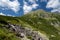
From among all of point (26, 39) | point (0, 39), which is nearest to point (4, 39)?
point (0, 39)

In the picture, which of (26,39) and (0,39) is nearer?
(0,39)

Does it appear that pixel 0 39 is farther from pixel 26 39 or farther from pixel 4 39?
pixel 26 39

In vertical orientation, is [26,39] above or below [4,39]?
above

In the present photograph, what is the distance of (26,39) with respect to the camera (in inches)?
7810

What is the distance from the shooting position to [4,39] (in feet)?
438

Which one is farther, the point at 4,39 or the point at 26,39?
the point at 26,39

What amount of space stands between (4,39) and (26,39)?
222ft

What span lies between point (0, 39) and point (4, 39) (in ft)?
19.8

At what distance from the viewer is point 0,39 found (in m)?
128

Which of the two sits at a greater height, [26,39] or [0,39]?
[26,39]

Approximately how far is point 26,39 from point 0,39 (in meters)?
73.7
